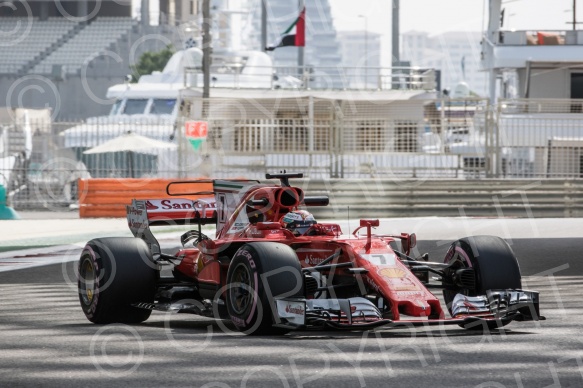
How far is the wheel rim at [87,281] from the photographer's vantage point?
10.2 m

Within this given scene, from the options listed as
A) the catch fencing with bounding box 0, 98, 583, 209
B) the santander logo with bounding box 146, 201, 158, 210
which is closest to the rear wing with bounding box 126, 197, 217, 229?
the santander logo with bounding box 146, 201, 158, 210

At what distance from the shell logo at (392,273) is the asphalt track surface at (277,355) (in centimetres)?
42

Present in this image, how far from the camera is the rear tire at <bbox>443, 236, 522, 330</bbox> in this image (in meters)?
9.48

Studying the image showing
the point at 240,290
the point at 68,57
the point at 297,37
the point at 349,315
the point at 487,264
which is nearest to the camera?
the point at 349,315

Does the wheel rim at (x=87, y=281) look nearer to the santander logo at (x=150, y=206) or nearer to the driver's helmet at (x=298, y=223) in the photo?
the santander logo at (x=150, y=206)

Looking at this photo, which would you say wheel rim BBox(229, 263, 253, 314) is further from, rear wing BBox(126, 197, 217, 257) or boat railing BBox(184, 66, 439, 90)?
boat railing BBox(184, 66, 439, 90)

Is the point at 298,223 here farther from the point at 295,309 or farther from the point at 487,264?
the point at 487,264

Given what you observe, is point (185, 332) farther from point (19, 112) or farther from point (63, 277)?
point (19, 112)

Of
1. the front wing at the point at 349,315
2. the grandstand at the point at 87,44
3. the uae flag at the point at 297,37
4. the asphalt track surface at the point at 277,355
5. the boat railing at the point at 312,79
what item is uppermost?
the grandstand at the point at 87,44

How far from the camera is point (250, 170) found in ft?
97.6

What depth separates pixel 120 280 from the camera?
991 cm

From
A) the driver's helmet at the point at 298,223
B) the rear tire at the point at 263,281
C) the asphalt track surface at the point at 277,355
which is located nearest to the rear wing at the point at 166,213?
the asphalt track surface at the point at 277,355

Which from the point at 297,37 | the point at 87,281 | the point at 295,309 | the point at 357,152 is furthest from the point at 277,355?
the point at 297,37

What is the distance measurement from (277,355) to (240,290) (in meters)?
1.29
